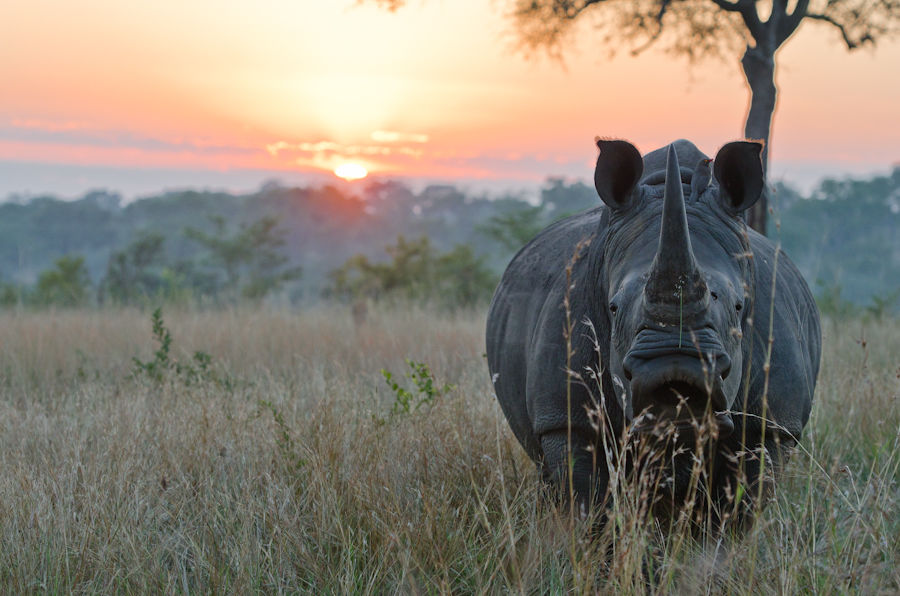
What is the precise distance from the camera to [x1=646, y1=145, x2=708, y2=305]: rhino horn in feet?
7.43

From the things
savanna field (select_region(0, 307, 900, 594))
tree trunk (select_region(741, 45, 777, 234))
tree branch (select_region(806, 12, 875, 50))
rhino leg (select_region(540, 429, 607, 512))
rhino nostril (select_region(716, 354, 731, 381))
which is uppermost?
tree branch (select_region(806, 12, 875, 50))

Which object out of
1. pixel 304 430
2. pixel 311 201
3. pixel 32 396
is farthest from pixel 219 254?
pixel 311 201

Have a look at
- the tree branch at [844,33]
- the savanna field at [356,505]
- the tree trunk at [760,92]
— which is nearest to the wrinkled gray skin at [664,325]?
the savanna field at [356,505]

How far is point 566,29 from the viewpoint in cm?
961

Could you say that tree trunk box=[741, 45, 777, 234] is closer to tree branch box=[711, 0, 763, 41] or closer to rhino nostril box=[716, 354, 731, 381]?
tree branch box=[711, 0, 763, 41]

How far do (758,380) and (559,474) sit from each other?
30.0 inches

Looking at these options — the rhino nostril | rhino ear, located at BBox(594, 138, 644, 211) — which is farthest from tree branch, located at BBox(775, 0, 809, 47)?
the rhino nostril

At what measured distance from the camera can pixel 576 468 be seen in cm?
305

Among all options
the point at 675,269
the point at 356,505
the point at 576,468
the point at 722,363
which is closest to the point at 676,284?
the point at 675,269

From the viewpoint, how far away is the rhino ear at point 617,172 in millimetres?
2836

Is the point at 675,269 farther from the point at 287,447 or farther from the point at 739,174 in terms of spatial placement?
the point at 287,447

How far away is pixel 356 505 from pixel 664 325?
155cm

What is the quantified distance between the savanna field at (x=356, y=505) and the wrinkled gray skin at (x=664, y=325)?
24 centimetres

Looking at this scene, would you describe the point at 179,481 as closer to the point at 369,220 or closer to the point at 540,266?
the point at 540,266
